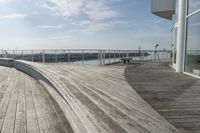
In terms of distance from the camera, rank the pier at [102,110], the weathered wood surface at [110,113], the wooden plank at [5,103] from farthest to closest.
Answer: the wooden plank at [5,103], the pier at [102,110], the weathered wood surface at [110,113]

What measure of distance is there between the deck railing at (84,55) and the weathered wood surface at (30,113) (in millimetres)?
6403

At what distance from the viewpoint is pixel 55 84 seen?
16.5 feet

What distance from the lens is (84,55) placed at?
1219 cm

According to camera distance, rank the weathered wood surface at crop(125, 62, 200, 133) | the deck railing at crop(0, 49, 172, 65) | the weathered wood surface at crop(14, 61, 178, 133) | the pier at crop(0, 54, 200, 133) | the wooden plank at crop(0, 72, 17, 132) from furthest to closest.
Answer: the deck railing at crop(0, 49, 172, 65)
the wooden plank at crop(0, 72, 17, 132)
the weathered wood surface at crop(125, 62, 200, 133)
the pier at crop(0, 54, 200, 133)
the weathered wood surface at crop(14, 61, 178, 133)

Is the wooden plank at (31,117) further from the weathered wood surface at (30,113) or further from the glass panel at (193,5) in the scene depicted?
the glass panel at (193,5)

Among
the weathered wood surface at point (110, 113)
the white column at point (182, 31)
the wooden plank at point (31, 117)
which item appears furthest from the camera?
the white column at point (182, 31)

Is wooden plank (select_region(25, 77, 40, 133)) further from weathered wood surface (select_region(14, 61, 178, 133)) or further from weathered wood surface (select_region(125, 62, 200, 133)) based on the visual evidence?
weathered wood surface (select_region(125, 62, 200, 133))

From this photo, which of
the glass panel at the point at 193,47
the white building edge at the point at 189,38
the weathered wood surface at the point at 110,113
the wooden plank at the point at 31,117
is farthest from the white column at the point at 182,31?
the wooden plank at the point at 31,117

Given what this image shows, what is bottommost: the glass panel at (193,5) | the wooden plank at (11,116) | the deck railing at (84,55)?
the wooden plank at (11,116)

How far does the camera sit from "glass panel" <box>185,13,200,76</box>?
6.72 m

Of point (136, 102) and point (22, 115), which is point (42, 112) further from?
point (136, 102)

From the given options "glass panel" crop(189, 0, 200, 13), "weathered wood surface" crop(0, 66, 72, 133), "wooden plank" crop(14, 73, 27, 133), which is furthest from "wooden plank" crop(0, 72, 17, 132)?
"glass panel" crop(189, 0, 200, 13)

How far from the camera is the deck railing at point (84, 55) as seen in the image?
1196 cm

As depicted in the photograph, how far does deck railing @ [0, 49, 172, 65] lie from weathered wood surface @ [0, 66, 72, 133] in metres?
6.40
